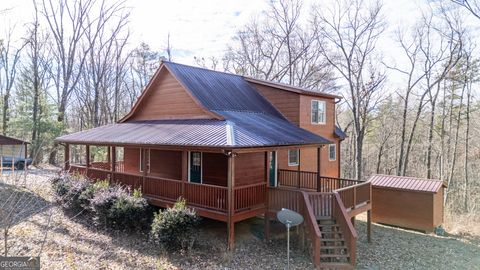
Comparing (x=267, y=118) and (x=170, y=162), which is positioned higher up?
(x=267, y=118)

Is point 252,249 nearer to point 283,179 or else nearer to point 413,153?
point 283,179

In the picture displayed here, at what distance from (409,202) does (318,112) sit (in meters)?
6.20

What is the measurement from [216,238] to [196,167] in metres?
4.03

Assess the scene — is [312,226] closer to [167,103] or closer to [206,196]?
[206,196]

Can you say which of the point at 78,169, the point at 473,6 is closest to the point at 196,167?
the point at 78,169

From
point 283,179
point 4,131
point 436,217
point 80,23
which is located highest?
point 80,23

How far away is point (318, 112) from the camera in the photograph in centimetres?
1741

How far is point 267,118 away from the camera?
15055 millimetres

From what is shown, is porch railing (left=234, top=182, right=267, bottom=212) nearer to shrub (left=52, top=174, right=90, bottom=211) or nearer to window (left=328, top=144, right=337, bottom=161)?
shrub (left=52, top=174, right=90, bottom=211)

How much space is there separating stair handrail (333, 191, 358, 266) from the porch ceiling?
257 cm

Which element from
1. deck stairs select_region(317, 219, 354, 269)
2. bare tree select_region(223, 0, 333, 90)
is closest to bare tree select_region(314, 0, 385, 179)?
bare tree select_region(223, 0, 333, 90)

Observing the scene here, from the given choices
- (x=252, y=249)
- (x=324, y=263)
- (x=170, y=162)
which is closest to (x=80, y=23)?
(x=170, y=162)

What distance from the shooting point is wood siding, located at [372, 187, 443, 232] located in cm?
1529

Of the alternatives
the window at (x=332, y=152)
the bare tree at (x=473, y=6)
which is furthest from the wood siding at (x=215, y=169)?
the bare tree at (x=473, y=6)
